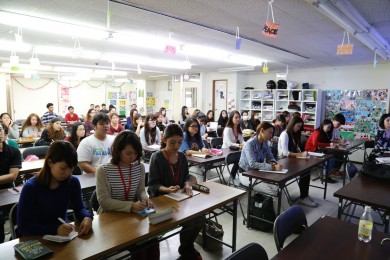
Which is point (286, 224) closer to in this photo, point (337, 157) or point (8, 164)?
point (8, 164)

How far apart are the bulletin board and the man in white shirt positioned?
685cm

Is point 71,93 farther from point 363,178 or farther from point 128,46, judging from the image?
point 363,178

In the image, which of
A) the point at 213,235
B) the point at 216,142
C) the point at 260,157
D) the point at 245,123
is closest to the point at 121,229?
the point at 213,235

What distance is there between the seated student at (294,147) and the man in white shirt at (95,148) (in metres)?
2.72

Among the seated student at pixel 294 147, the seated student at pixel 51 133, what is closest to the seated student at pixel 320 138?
the seated student at pixel 294 147

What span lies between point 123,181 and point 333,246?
1.50 meters

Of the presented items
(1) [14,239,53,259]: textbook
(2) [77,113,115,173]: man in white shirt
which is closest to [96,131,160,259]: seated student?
(1) [14,239,53,259]: textbook

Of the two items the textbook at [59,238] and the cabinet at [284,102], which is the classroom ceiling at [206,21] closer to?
the textbook at [59,238]

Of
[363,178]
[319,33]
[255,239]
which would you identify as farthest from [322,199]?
[319,33]

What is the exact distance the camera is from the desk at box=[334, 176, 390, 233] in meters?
2.29

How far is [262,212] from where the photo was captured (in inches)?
127

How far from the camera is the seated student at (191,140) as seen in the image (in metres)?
4.17

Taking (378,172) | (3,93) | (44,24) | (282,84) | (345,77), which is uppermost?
(44,24)

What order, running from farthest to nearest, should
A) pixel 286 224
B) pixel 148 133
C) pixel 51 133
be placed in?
pixel 148 133 < pixel 51 133 < pixel 286 224
